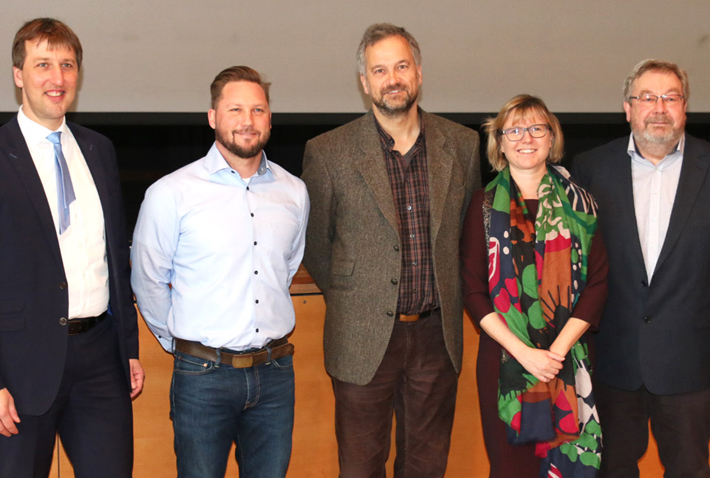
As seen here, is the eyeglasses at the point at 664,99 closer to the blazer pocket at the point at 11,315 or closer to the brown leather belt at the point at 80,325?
the brown leather belt at the point at 80,325

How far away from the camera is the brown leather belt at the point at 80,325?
193 cm

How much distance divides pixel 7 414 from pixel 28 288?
0.33 meters

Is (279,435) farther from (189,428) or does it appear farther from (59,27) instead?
(59,27)

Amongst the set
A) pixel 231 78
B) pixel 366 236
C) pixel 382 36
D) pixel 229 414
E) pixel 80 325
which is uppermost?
pixel 382 36

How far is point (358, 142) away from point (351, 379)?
0.81m

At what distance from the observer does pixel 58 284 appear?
6.18 feet

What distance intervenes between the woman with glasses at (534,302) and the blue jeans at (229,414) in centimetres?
67

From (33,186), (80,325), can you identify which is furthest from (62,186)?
(80,325)

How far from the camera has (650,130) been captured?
239cm

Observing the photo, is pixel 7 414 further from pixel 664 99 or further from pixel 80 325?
pixel 664 99

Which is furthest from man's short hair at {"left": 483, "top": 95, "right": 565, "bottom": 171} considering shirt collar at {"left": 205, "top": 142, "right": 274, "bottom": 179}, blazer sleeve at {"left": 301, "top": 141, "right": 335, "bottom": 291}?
shirt collar at {"left": 205, "top": 142, "right": 274, "bottom": 179}

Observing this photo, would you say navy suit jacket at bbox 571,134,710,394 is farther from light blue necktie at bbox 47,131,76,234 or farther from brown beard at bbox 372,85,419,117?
light blue necktie at bbox 47,131,76,234

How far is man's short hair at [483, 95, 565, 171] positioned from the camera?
7.56 feet

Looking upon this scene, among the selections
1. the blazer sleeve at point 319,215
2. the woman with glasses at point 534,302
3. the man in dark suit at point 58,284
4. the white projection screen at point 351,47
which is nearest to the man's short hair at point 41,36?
the man in dark suit at point 58,284
